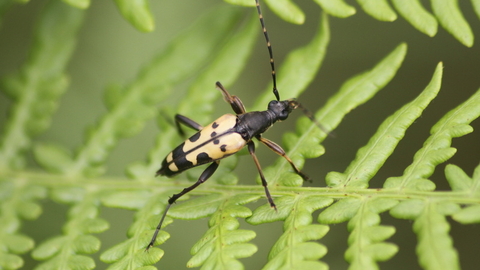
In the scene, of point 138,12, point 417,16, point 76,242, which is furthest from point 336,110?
point 76,242

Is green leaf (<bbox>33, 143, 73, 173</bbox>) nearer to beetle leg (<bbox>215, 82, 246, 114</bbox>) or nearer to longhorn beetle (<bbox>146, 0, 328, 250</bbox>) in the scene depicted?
longhorn beetle (<bbox>146, 0, 328, 250</bbox>)

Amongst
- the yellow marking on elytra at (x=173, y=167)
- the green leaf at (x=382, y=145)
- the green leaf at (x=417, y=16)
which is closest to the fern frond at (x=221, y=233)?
the yellow marking on elytra at (x=173, y=167)

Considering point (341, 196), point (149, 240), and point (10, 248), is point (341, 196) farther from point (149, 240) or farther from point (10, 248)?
point (10, 248)

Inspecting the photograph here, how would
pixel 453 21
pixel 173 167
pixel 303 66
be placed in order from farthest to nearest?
pixel 303 66 < pixel 173 167 < pixel 453 21

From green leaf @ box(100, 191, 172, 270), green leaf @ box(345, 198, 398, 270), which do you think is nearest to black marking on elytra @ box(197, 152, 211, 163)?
green leaf @ box(100, 191, 172, 270)

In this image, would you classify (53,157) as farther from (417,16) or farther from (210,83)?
(417,16)
